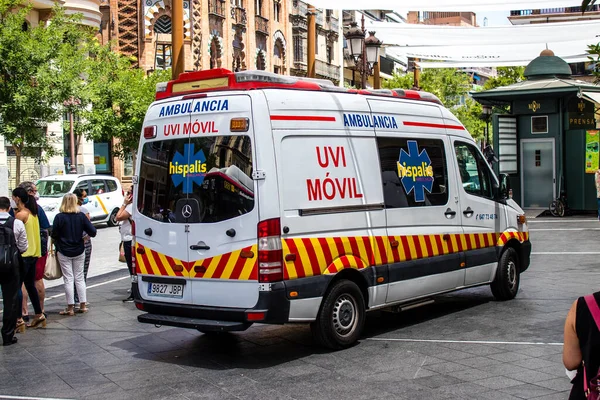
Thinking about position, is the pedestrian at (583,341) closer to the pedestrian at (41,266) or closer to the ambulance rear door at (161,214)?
the ambulance rear door at (161,214)

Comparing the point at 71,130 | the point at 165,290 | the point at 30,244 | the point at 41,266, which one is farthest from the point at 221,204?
the point at 71,130

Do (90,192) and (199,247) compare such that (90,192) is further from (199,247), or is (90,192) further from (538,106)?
(199,247)

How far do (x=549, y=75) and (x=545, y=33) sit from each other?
3.62 meters

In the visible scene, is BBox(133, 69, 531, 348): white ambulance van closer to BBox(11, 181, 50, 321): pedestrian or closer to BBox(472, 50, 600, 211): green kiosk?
BBox(11, 181, 50, 321): pedestrian

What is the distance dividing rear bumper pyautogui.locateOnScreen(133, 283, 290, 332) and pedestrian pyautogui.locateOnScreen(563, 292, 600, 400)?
429 centimetres

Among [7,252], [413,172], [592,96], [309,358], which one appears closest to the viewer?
[309,358]

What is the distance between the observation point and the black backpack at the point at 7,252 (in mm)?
9289

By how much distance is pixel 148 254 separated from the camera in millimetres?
8789

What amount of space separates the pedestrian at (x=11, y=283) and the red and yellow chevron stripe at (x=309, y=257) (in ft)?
4.98

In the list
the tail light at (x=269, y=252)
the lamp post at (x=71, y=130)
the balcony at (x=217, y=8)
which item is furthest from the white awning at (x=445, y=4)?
the balcony at (x=217, y=8)

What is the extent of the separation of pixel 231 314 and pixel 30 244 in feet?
11.6

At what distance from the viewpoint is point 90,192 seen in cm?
2783

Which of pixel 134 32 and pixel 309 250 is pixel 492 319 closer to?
pixel 309 250

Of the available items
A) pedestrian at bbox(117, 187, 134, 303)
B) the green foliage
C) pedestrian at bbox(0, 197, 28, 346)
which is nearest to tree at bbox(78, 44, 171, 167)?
pedestrian at bbox(117, 187, 134, 303)
